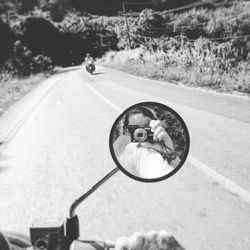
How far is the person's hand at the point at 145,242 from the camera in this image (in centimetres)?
146

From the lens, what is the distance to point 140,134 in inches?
53.0

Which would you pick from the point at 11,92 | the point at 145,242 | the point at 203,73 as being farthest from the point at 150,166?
the point at 11,92

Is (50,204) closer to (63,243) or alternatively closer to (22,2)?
(63,243)

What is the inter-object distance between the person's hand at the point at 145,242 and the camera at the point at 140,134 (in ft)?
1.30

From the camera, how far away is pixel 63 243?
4.54 feet

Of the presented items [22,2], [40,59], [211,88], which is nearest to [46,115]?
[211,88]

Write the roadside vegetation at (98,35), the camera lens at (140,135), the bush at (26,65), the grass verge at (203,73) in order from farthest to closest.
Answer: the bush at (26,65)
the roadside vegetation at (98,35)
the grass verge at (203,73)
the camera lens at (140,135)

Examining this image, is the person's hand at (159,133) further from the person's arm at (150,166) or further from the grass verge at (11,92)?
the grass verge at (11,92)

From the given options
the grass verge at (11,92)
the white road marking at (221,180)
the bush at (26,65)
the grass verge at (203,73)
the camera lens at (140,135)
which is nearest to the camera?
the camera lens at (140,135)

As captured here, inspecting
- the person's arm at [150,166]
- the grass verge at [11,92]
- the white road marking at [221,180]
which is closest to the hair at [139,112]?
the person's arm at [150,166]

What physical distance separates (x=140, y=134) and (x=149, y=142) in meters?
0.06

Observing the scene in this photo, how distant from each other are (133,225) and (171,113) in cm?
225

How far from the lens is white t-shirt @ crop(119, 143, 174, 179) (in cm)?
145

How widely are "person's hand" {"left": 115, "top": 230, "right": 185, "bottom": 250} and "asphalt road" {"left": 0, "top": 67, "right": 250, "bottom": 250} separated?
1593 millimetres
